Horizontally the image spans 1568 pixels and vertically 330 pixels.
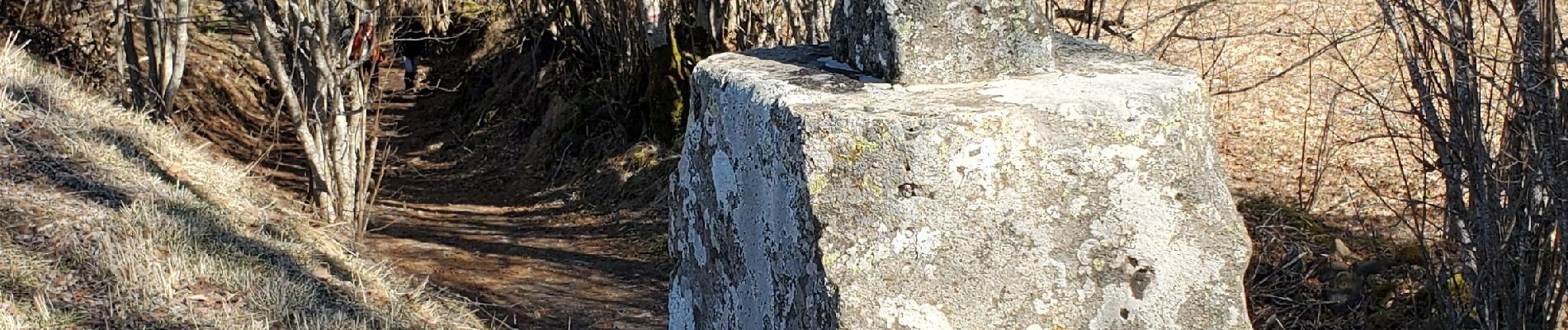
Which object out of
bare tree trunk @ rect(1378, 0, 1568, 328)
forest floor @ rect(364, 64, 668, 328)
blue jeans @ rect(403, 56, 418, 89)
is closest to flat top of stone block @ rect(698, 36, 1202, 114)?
bare tree trunk @ rect(1378, 0, 1568, 328)

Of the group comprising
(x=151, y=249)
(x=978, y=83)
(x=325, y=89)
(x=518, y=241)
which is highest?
(x=978, y=83)

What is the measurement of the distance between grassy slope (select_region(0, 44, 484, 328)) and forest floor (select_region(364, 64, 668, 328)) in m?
0.55

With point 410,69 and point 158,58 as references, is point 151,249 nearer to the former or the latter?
point 158,58

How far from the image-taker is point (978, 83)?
8.93 feet

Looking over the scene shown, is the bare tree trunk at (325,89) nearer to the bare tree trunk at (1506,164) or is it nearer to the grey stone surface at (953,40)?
the grey stone surface at (953,40)

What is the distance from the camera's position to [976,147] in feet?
7.89

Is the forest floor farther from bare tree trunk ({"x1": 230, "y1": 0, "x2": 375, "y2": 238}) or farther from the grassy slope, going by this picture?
the grassy slope

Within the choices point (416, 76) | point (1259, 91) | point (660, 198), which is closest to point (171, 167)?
point (660, 198)

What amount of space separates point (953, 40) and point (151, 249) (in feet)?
13.4

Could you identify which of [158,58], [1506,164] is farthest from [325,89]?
[1506,164]

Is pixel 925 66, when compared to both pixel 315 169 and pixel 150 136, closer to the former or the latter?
pixel 315 169

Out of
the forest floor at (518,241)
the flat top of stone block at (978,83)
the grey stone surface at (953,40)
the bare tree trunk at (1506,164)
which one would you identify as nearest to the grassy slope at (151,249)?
the forest floor at (518,241)

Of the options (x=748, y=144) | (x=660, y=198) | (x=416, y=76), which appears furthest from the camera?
(x=416, y=76)

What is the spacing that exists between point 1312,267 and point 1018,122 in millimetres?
3726
